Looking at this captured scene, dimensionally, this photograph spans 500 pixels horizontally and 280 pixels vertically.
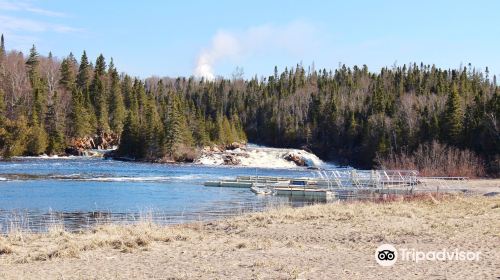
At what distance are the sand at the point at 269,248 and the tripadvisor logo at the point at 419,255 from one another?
0.25 meters

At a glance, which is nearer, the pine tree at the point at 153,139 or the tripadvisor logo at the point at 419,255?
the tripadvisor logo at the point at 419,255

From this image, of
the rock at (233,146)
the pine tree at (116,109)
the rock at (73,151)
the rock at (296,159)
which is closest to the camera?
the rock at (73,151)

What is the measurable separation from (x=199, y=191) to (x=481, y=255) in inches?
1337

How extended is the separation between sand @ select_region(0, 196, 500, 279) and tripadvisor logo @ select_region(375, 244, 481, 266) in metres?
0.25

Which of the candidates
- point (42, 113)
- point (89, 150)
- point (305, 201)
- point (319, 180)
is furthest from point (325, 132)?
point (305, 201)

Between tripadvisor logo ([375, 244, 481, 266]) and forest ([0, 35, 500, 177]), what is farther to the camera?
forest ([0, 35, 500, 177])

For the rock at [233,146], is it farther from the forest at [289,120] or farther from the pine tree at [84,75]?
the pine tree at [84,75]

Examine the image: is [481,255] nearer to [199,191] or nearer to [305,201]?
[305,201]

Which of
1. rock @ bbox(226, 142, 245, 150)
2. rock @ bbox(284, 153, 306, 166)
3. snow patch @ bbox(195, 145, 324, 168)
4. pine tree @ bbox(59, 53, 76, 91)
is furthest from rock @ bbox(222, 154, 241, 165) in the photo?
pine tree @ bbox(59, 53, 76, 91)

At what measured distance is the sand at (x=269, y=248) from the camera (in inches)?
509

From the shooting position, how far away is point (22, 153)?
9906 cm

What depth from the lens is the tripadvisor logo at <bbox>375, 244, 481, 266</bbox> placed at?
14141 millimetres

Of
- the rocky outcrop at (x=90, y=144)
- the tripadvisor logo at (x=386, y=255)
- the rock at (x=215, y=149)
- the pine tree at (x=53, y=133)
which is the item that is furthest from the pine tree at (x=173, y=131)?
the tripadvisor logo at (x=386, y=255)

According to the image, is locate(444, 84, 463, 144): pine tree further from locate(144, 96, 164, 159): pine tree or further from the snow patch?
locate(144, 96, 164, 159): pine tree
